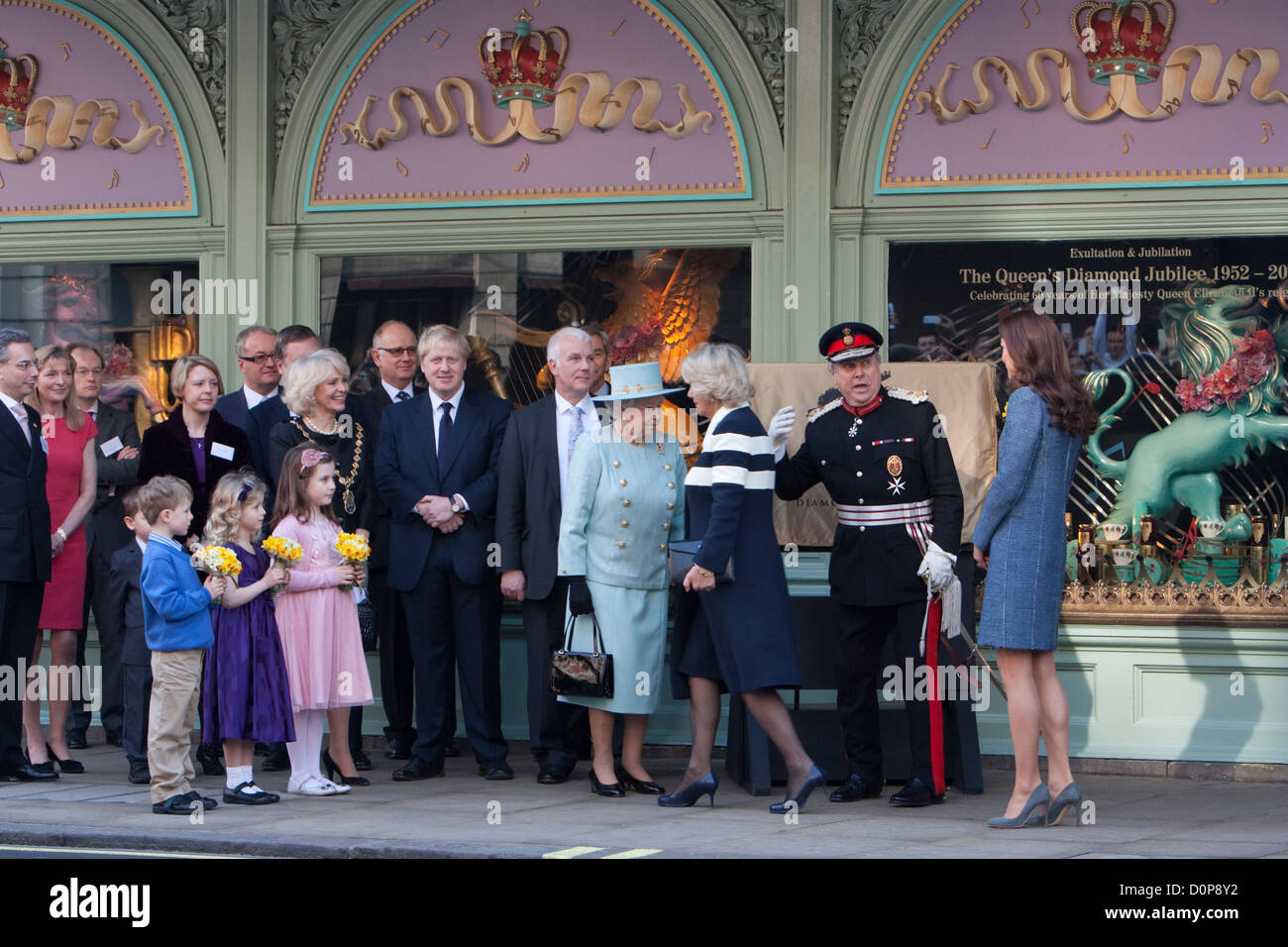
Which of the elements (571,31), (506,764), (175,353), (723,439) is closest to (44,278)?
(175,353)

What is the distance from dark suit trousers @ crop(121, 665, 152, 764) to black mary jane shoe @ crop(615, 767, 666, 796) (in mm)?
2367

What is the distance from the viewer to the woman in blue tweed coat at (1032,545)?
786 centimetres

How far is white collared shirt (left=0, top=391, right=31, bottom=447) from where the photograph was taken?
9312 mm

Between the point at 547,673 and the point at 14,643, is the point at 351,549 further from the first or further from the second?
the point at 14,643

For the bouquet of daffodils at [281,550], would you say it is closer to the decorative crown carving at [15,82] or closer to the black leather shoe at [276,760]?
the black leather shoe at [276,760]

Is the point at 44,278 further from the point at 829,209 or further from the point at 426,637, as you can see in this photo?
the point at 829,209

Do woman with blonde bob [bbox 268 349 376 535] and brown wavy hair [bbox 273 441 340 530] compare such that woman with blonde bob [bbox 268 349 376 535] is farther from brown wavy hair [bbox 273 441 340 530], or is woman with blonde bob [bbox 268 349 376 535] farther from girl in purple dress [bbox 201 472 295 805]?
girl in purple dress [bbox 201 472 295 805]

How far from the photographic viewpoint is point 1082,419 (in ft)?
25.9

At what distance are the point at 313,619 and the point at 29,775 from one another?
69.6 inches

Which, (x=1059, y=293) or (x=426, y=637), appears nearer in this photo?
(x=426, y=637)

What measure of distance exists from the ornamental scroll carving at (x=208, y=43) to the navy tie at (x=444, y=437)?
10.1 ft

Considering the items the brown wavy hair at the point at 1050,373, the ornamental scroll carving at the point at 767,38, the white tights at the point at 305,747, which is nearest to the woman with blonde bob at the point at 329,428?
the white tights at the point at 305,747

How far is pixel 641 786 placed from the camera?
29.5ft

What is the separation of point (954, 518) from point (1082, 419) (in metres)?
0.86
